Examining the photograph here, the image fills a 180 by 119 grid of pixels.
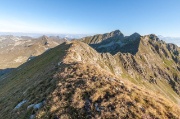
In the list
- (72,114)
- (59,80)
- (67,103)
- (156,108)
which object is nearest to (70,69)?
(59,80)

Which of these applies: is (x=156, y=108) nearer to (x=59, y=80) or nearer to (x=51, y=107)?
(x=51, y=107)

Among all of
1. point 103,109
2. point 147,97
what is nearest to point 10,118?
point 103,109

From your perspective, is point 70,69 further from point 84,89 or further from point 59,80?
point 84,89

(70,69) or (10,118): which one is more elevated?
(70,69)

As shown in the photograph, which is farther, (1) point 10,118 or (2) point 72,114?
(1) point 10,118

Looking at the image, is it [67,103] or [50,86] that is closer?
[67,103]

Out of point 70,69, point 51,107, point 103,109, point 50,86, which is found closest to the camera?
point 103,109

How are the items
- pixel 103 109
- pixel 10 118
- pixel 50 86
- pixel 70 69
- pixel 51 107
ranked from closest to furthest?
pixel 103 109
pixel 51 107
pixel 10 118
pixel 50 86
pixel 70 69

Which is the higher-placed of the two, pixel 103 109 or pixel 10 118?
pixel 103 109

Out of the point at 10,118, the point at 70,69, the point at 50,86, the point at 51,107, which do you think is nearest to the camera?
the point at 51,107
